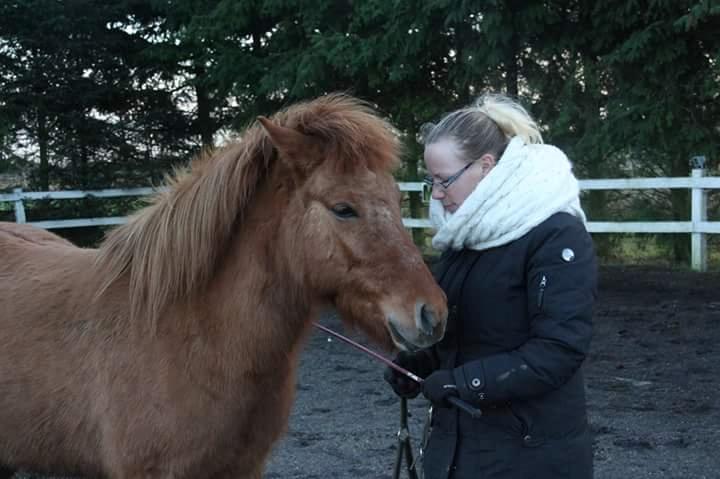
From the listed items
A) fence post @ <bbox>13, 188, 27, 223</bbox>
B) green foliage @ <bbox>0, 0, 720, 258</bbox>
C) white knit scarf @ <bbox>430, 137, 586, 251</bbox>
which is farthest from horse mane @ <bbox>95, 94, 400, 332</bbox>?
fence post @ <bbox>13, 188, 27, 223</bbox>

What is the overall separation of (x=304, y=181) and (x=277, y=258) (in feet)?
0.91

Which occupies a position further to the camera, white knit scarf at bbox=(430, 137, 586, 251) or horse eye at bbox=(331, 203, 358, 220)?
horse eye at bbox=(331, 203, 358, 220)

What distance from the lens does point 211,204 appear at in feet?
9.38

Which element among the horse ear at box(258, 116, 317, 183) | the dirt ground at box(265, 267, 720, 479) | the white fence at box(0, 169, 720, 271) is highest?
the horse ear at box(258, 116, 317, 183)

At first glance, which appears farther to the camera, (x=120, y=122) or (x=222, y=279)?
(x=120, y=122)

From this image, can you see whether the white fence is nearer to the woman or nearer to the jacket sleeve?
the woman

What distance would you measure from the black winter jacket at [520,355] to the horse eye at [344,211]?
343 millimetres

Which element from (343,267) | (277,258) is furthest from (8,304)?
(343,267)

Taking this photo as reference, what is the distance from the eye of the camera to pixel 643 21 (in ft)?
34.3

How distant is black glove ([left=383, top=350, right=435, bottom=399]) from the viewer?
9.12 feet

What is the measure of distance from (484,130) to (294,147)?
63cm

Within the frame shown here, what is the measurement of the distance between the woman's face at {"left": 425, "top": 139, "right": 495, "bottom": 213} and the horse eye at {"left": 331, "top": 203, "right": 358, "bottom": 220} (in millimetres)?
Result: 285

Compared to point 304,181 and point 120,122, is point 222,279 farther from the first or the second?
point 120,122

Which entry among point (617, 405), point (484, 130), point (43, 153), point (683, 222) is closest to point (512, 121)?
point (484, 130)
